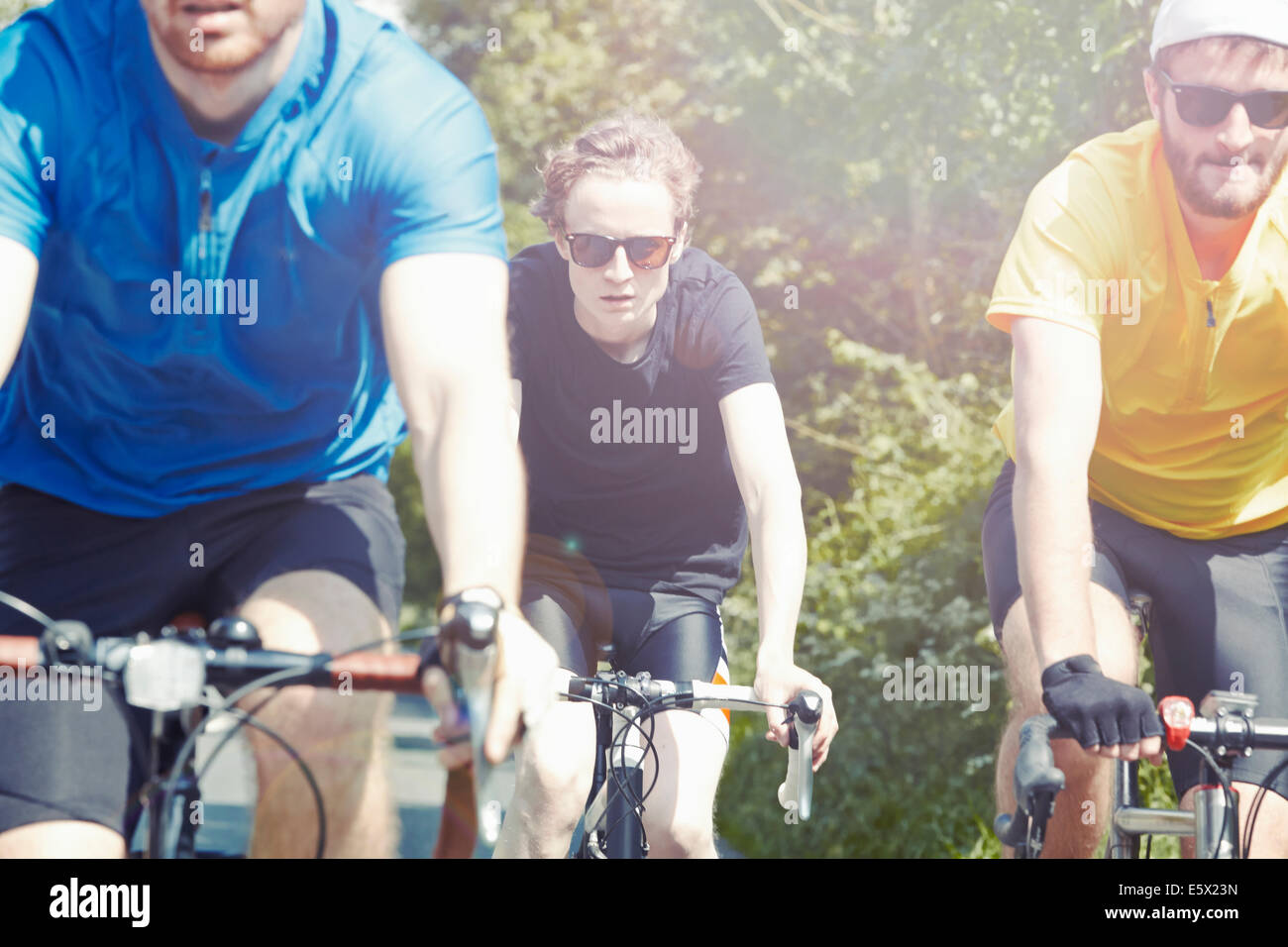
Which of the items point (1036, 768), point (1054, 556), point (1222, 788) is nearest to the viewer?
point (1036, 768)

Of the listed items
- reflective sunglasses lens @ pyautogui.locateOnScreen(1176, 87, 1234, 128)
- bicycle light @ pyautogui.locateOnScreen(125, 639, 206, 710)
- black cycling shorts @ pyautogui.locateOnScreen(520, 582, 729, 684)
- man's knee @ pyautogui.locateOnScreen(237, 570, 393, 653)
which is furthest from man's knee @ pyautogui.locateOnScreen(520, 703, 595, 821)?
reflective sunglasses lens @ pyautogui.locateOnScreen(1176, 87, 1234, 128)

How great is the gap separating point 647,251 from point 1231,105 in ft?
4.57

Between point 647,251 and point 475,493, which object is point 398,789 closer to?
point 647,251

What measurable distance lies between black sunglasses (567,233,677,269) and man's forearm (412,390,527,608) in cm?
138

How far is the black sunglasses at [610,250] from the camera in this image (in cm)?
360

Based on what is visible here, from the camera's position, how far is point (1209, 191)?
130 inches

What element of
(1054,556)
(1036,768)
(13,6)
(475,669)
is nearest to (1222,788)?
(1036,768)

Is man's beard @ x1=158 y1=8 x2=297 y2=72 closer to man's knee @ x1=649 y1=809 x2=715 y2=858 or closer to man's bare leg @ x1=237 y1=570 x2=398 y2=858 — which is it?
man's bare leg @ x1=237 y1=570 x2=398 y2=858

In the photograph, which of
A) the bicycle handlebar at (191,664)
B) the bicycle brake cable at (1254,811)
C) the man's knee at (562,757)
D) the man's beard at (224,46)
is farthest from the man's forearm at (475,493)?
the bicycle brake cable at (1254,811)

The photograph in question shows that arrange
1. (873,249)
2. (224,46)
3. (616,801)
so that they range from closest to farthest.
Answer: (224,46)
(616,801)
(873,249)

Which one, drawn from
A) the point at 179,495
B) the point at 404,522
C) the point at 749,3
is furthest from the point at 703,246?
the point at 404,522

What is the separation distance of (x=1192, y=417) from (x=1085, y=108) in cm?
194
